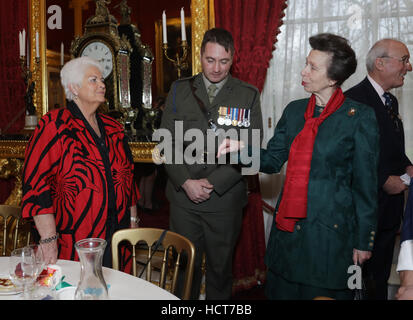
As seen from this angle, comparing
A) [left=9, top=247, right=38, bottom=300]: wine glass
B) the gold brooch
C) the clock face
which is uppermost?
the clock face

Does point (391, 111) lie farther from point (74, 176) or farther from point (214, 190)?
point (74, 176)

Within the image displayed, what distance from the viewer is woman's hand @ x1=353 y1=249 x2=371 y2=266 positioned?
5.50 feet

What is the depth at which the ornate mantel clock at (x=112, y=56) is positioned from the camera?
3291 mm

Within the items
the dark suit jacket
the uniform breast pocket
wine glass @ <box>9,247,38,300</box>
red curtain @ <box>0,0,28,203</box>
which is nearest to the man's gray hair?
the dark suit jacket

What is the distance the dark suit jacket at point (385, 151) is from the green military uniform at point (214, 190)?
0.70 m

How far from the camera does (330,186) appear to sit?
1.69 m

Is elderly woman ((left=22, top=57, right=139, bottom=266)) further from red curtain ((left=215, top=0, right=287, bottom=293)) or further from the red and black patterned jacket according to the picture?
red curtain ((left=215, top=0, right=287, bottom=293))

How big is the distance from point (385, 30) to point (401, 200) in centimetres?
140

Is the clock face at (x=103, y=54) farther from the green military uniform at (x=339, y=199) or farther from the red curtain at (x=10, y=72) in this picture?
the green military uniform at (x=339, y=199)

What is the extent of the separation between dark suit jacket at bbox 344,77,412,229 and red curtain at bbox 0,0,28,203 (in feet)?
11.6

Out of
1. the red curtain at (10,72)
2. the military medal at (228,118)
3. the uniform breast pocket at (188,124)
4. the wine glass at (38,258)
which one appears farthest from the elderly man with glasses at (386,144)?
the red curtain at (10,72)

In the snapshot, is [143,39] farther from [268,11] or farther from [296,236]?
[296,236]

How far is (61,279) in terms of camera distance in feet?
4.39
